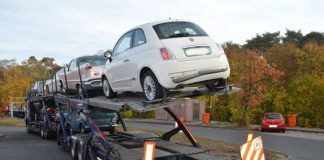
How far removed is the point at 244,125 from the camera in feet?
110

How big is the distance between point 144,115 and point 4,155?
3815cm

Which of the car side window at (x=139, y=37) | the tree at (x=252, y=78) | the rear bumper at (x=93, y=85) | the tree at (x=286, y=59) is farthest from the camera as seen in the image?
the tree at (x=286, y=59)

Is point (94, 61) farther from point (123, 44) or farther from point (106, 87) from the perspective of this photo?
point (123, 44)

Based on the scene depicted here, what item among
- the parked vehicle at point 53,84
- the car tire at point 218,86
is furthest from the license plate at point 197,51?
the parked vehicle at point 53,84

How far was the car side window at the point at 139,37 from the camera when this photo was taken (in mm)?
9441

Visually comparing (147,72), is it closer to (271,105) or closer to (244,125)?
(244,125)

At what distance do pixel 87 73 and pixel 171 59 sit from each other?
5.56 m

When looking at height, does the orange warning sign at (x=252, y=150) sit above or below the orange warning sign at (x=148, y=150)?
below

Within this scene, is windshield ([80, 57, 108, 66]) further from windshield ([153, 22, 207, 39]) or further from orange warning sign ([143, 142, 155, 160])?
orange warning sign ([143, 142, 155, 160])

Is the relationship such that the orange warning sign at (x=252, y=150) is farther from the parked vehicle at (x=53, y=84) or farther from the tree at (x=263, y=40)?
the tree at (x=263, y=40)

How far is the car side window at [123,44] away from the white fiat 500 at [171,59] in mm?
126

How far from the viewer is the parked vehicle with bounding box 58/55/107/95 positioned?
1282cm

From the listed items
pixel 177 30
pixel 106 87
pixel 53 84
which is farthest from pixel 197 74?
pixel 53 84

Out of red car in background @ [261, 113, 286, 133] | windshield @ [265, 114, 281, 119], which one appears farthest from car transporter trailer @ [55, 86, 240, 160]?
windshield @ [265, 114, 281, 119]
